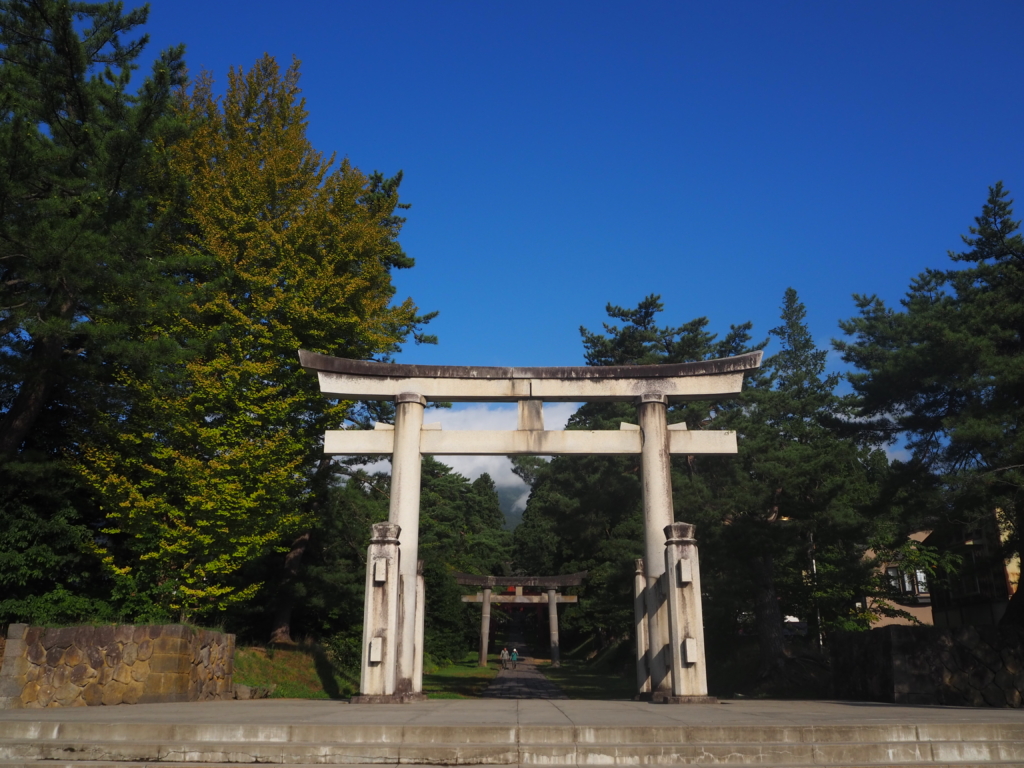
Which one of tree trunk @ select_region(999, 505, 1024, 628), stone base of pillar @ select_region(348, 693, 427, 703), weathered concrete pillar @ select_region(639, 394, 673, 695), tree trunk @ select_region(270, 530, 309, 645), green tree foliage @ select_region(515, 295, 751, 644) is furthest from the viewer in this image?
green tree foliage @ select_region(515, 295, 751, 644)

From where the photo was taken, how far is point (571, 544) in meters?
41.5

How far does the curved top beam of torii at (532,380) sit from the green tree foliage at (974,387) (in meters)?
4.37

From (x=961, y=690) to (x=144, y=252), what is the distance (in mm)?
17414

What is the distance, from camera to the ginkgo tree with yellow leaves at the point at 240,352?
13.6m

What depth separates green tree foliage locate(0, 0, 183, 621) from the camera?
11.1 m

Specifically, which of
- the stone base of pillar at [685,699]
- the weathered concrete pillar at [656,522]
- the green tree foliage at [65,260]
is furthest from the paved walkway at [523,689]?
the green tree foliage at [65,260]

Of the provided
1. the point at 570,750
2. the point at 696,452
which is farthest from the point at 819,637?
the point at 570,750

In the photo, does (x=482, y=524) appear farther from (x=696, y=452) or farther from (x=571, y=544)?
(x=696, y=452)

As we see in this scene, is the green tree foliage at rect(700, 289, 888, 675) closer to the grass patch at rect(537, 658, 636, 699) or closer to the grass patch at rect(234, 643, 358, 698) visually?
the grass patch at rect(537, 658, 636, 699)

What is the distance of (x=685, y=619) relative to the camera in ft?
33.8

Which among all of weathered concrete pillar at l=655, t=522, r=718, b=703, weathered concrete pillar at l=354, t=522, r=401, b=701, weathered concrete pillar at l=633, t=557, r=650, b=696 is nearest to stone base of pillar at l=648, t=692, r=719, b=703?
weathered concrete pillar at l=655, t=522, r=718, b=703

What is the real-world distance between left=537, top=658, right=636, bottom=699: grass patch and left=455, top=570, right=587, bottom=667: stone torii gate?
263 cm

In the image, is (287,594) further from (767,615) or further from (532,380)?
(767,615)

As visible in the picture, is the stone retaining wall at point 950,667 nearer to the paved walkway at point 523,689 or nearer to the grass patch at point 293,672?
the paved walkway at point 523,689
